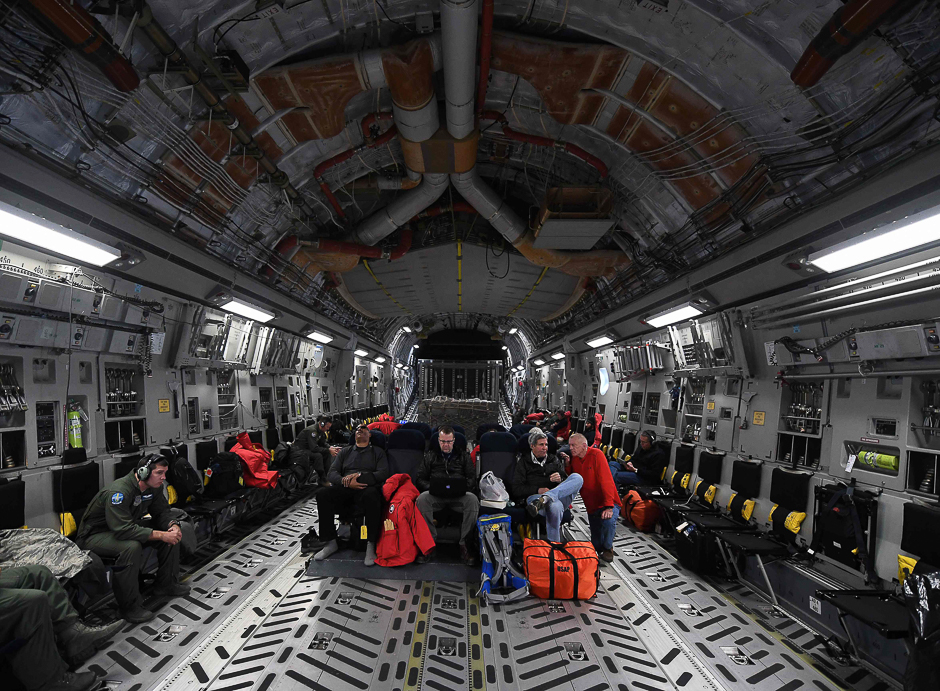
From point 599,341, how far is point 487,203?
6.49 m

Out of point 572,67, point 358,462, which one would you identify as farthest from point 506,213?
point 358,462

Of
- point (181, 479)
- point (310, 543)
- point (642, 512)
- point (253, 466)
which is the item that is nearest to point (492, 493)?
point (310, 543)

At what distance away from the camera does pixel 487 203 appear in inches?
265

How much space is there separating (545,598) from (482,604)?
2.22ft

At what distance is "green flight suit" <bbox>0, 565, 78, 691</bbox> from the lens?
3.01 metres

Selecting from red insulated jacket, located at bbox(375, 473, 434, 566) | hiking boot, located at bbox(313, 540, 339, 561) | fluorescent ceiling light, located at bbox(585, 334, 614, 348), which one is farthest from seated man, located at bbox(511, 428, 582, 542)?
fluorescent ceiling light, located at bbox(585, 334, 614, 348)

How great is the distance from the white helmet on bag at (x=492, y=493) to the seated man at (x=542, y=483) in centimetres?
28

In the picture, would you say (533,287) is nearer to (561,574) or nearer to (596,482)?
(596,482)

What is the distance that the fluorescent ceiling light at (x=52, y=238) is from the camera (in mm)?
3719

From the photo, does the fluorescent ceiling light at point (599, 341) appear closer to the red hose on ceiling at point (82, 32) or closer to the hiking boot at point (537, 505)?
the hiking boot at point (537, 505)

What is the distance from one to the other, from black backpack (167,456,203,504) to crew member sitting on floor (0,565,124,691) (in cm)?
239

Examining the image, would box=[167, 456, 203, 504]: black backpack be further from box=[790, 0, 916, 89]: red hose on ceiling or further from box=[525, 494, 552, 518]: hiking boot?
box=[790, 0, 916, 89]: red hose on ceiling

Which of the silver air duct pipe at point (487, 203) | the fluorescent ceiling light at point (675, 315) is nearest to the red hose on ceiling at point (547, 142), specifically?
the silver air duct pipe at point (487, 203)

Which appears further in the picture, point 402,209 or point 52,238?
point 402,209
